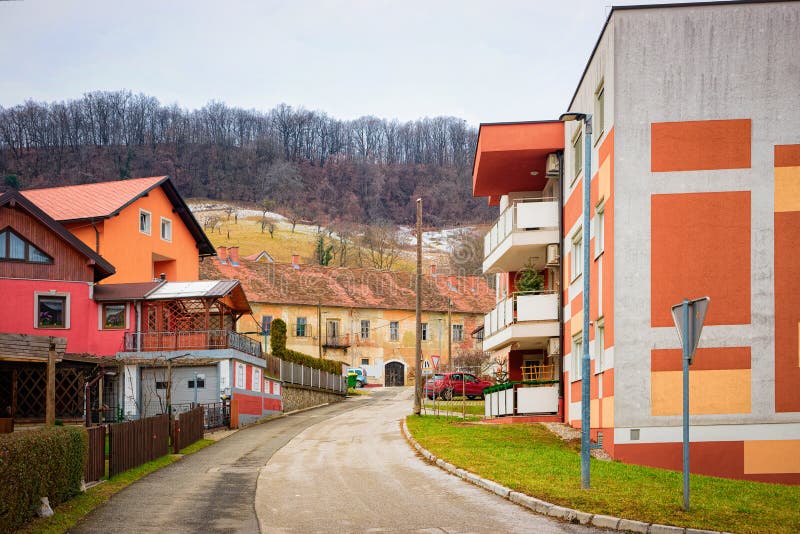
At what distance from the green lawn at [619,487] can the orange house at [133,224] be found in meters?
24.6

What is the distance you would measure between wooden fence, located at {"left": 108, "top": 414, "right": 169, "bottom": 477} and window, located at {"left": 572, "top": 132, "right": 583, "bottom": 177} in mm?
14010

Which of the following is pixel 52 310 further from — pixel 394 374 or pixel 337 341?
pixel 394 374

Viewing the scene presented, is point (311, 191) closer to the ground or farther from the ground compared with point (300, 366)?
farther from the ground

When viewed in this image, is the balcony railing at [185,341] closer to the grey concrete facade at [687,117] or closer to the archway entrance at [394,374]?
the grey concrete facade at [687,117]

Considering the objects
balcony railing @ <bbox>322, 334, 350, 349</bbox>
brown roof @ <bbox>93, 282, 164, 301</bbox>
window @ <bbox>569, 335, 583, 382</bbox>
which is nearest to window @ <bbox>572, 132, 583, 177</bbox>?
window @ <bbox>569, 335, 583, 382</bbox>

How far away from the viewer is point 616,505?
13508 mm

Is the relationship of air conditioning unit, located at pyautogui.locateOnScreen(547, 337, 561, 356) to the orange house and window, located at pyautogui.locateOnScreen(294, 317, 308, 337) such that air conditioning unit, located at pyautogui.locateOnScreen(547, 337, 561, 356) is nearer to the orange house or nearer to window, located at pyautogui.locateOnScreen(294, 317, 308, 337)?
the orange house

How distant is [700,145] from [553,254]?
30.9 ft

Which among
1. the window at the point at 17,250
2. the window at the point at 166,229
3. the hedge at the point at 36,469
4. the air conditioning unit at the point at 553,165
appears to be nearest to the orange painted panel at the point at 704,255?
the air conditioning unit at the point at 553,165

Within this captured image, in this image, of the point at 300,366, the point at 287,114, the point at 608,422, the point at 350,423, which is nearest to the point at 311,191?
the point at 287,114

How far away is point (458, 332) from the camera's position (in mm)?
81125

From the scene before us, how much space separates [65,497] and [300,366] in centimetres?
3468

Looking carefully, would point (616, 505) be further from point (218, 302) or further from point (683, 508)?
point (218, 302)

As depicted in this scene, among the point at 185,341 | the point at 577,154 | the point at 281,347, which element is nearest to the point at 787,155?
the point at 577,154
